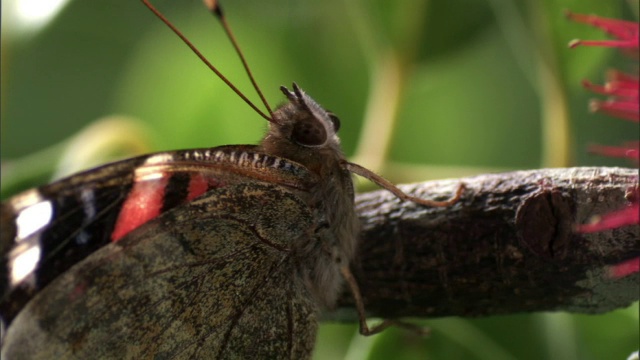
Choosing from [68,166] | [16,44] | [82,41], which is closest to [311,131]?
[68,166]

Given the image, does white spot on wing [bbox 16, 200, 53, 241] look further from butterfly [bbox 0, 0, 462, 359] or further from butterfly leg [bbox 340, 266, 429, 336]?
butterfly leg [bbox 340, 266, 429, 336]

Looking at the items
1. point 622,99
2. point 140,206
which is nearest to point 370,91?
point 622,99

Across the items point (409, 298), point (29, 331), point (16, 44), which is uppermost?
point (16, 44)

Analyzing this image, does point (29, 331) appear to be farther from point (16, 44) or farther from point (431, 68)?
point (431, 68)

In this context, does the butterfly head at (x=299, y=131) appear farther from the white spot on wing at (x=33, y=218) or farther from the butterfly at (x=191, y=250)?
the white spot on wing at (x=33, y=218)

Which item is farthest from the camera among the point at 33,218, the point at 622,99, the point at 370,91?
the point at 370,91

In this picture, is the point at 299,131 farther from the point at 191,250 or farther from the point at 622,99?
the point at 622,99
